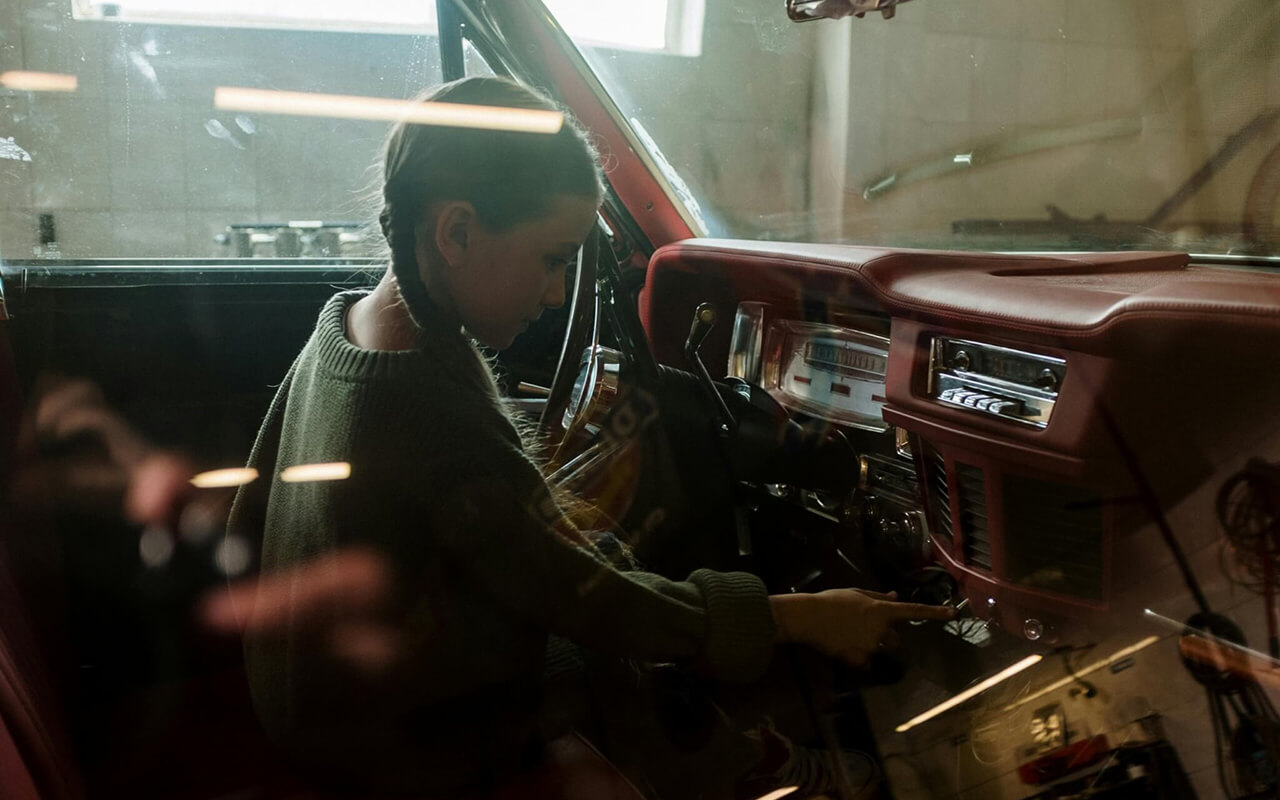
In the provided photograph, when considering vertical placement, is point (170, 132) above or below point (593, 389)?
above

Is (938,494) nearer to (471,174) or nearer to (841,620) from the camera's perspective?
(841,620)

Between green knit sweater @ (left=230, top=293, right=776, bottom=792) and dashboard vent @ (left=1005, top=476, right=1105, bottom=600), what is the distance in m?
0.35

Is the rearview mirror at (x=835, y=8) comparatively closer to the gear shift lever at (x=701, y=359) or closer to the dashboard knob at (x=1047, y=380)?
the dashboard knob at (x=1047, y=380)

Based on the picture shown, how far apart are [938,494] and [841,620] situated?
271 millimetres

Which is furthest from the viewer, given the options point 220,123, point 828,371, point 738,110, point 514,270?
point 738,110

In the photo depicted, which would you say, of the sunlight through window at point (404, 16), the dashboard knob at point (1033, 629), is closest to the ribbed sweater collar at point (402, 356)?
the dashboard knob at point (1033, 629)

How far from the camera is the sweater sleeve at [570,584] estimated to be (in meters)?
0.83

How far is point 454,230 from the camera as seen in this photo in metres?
0.89

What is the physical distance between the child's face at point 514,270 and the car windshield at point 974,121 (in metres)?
0.84

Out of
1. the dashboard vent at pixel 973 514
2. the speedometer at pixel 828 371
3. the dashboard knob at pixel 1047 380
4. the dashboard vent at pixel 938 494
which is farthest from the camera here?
the speedometer at pixel 828 371

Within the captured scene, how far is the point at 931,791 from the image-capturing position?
1390 mm

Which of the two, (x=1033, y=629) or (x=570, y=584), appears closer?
(x=570, y=584)

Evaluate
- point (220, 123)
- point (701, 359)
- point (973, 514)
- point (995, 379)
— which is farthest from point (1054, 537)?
point (220, 123)

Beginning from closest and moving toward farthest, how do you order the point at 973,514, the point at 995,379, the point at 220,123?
1. the point at 995,379
2. the point at 973,514
3. the point at 220,123
